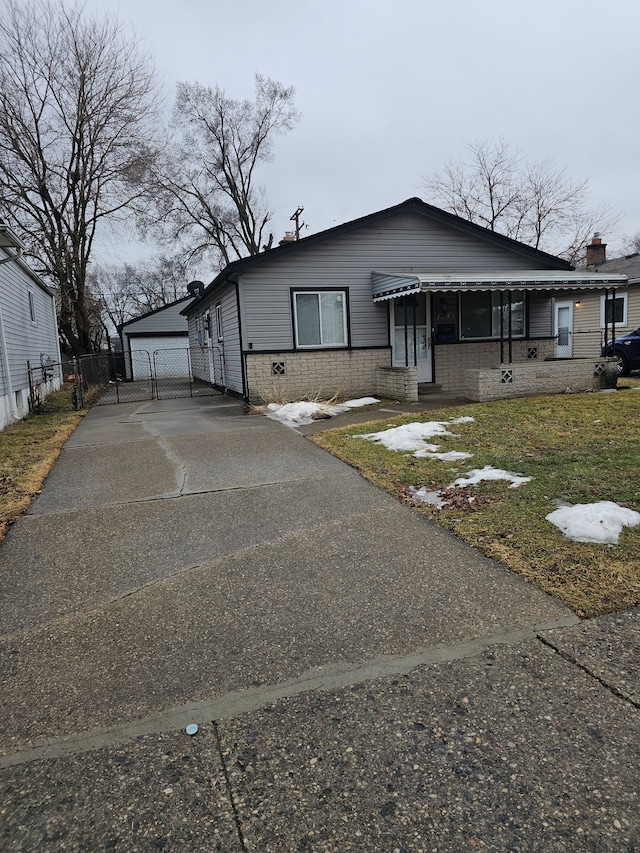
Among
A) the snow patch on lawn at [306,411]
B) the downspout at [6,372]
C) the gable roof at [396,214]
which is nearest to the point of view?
the snow patch on lawn at [306,411]

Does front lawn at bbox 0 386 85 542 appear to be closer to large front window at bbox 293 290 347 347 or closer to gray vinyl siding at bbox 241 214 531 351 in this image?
gray vinyl siding at bbox 241 214 531 351

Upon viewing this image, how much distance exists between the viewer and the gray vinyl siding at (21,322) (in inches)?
456

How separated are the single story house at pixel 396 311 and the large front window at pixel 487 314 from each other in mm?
32

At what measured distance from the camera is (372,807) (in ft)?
5.71

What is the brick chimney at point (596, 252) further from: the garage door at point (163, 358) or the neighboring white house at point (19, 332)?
the neighboring white house at point (19, 332)

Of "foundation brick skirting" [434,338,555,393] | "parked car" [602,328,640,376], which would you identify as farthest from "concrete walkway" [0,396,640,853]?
"parked car" [602,328,640,376]

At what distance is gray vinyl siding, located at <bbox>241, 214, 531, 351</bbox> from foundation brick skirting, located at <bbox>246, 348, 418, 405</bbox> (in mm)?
321

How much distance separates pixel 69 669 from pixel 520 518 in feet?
11.0

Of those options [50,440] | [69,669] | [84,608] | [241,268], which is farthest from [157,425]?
[69,669]

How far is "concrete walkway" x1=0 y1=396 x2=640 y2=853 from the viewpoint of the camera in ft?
5.58

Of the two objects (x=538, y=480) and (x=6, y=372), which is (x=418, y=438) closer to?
(x=538, y=480)

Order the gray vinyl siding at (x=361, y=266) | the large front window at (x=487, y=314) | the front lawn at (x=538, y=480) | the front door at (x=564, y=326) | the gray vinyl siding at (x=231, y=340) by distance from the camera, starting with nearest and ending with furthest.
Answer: the front lawn at (x=538, y=480) → the gray vinyl siding at (x=361, y=266) → the gray vinyl siding at (x=231, y=340) → the large front window at (x=487, y=314) → the front door at (x=564, y=326)

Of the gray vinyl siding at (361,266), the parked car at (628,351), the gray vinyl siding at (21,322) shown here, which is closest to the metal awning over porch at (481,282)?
the gray vinyl siding at (361,266)

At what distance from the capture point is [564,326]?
21.2 metres
